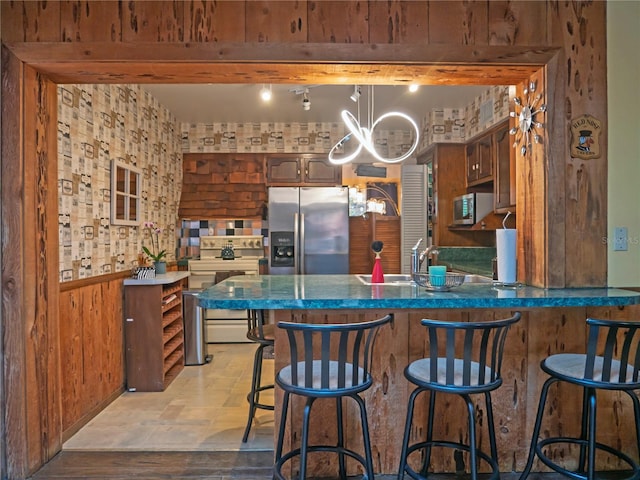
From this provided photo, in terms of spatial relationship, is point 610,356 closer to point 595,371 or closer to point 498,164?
point 595,371

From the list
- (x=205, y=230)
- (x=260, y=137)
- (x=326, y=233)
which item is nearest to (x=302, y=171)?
(x=260, y=137)

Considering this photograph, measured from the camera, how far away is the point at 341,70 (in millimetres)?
2195

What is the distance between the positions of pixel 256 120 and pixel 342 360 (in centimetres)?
408

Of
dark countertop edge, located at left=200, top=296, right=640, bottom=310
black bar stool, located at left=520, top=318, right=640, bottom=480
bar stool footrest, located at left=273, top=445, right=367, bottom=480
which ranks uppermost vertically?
dark countertop edge, located at left=200, top=296, right=640, bottom=310

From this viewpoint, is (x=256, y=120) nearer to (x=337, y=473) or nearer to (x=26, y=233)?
(x=26, y=233)

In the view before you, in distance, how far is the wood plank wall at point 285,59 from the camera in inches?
82.3

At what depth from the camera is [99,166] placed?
9.98 feet

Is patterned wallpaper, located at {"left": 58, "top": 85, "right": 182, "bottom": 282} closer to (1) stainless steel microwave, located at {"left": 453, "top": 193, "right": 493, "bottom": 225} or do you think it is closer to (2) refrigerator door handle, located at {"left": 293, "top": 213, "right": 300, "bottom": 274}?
(2) refrigerator door handle, located at {"left": 293, "top": 213, "right": 300, "bottom": 274}

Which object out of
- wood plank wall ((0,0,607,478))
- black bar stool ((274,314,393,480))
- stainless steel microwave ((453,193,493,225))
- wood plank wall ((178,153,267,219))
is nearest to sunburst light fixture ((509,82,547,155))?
wood plank wall ((0,0,607,478))

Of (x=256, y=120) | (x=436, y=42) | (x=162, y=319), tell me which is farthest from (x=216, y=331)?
(x=436, y=42)

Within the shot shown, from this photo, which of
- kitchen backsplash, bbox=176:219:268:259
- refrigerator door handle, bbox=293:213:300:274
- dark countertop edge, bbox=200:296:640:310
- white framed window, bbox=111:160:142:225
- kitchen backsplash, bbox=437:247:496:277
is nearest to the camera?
dark countertop edge, bbox=200:296:640:310

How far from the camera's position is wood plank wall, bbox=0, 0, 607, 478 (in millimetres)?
2090

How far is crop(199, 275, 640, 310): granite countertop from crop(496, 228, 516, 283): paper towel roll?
0.14 metres

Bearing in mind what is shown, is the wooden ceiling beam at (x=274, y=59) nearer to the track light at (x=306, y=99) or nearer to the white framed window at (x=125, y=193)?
the white framed window at (x=125, y=193)
